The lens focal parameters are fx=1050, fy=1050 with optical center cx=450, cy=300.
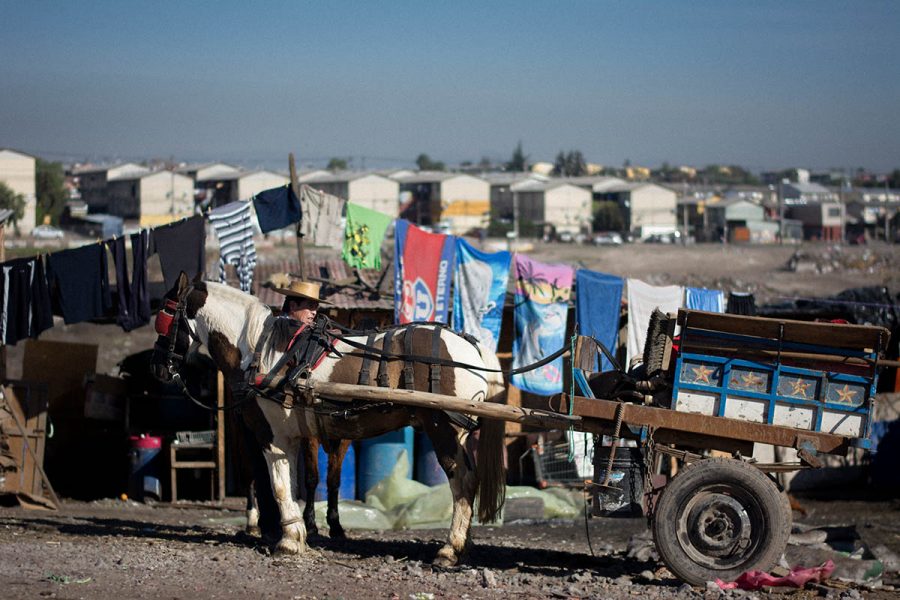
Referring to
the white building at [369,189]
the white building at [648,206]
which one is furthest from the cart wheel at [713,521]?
the white building at [648,206]

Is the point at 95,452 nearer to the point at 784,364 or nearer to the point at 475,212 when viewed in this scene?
the point at 784,364

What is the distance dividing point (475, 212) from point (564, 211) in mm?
6736

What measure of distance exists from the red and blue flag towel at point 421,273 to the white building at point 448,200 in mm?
60887

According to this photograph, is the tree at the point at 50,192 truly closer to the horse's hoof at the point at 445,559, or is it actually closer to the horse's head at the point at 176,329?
the horse's head at the point at 176,329

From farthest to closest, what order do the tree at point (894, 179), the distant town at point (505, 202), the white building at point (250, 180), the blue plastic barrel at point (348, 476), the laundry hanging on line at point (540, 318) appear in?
the tree at point (894, 179) → the white building at point (250, 180) → the distant town at point (505, 202) → the laundry hanging on line at point (540, 318) → the blue plastic barrel at point (348, 476)

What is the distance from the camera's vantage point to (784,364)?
834 cm

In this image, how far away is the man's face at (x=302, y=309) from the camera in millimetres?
9688

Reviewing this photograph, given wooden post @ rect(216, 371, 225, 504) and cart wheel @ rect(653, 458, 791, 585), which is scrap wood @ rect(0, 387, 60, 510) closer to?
wooden post @ rect(216, 371, 225, 504)

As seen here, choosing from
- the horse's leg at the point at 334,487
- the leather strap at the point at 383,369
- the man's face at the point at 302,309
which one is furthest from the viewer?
the horse's leg at the point at 334,487

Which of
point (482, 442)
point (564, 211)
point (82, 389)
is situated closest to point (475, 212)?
point (564, 211)

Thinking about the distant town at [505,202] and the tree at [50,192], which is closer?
the tree at [50,192]

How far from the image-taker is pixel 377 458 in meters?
14.1

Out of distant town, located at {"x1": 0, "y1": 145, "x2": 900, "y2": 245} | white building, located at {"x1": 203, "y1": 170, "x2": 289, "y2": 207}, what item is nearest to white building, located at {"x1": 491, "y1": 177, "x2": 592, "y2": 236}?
distant town, located at {"x1": 0, "y1": 145, "x2": 900, "y2": 245}

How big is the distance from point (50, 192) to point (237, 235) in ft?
181
